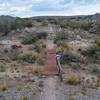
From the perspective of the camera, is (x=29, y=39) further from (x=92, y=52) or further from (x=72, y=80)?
(x=72, y=80)

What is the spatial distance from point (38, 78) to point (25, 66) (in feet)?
13.1

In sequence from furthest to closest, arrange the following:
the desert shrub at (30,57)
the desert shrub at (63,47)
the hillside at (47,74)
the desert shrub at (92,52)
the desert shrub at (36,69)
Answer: the desert shrub at (63,47) < the desert shrub at (92,52) < the desert shrub at (30,57) < the desert shrub at (36,69) < the hillside at (47,74)

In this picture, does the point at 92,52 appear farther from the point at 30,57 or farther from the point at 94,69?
the point at 30,57

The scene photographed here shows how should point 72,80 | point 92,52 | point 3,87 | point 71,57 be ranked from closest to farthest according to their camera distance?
1. point 3,87
2. point 72,80
3. point 71,57
4. point 92,52

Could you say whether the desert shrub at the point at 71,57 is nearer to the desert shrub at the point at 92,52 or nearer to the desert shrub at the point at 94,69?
the desert shrub at the point at 92,52

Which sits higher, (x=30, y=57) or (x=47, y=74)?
(x=30, y=57)

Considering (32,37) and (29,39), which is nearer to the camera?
(29,39)

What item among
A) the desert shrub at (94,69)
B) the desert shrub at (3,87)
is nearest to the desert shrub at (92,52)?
the desert shrub at (94,69)

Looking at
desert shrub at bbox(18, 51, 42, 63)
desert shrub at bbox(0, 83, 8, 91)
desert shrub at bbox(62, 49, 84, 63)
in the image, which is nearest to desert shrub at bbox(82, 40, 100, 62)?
desert shrub at bbox(62, 49, 84, 63)

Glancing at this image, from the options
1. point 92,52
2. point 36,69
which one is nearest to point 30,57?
point 36,69

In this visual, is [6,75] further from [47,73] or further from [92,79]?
[92,79]

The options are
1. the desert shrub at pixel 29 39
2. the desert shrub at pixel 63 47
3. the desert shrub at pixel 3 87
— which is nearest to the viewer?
the desert shrub at pixel 3 87

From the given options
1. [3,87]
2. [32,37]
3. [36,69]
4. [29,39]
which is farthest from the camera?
[32,37]

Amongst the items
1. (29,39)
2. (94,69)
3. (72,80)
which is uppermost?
(29,39)
